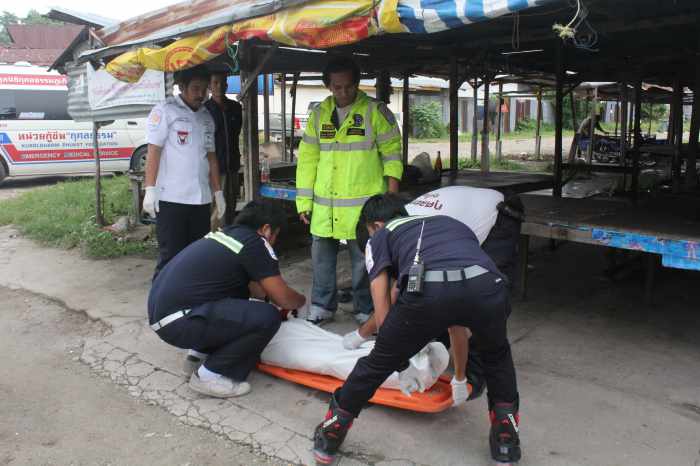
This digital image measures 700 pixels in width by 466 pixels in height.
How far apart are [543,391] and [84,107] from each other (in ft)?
20.4

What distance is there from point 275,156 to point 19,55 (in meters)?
18.7

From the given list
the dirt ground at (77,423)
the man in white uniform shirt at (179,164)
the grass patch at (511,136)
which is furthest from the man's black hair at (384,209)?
the grass patch at (511,136)

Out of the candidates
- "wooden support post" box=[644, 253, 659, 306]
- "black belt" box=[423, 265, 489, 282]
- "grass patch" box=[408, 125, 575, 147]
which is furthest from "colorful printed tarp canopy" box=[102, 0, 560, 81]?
"grass patch" box=[408, 125, 575, 147]

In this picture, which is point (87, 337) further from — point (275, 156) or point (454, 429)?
point (275, 156)

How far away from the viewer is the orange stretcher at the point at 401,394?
2.97 meters

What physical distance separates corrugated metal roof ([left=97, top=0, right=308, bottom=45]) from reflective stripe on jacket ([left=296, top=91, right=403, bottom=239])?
75 centimetres

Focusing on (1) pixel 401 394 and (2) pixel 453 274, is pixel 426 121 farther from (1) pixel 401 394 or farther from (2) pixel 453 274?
(2) pixel 453 274

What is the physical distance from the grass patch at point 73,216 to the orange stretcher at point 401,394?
153 inches

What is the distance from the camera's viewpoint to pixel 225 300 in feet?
10.7

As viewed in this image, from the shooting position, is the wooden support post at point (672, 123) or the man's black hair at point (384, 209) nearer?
the man's black hair at point (384, 209)

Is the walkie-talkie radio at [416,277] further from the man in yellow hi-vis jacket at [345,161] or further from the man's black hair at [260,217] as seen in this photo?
the man in yellow hi-vis jacket at [345,161]

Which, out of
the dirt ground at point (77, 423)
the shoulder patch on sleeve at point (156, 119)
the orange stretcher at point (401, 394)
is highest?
the shoulder patch on sleeve at point (156, 119)

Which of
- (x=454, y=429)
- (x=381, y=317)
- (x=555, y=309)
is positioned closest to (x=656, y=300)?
(x=555, y=309)

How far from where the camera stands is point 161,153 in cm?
440
